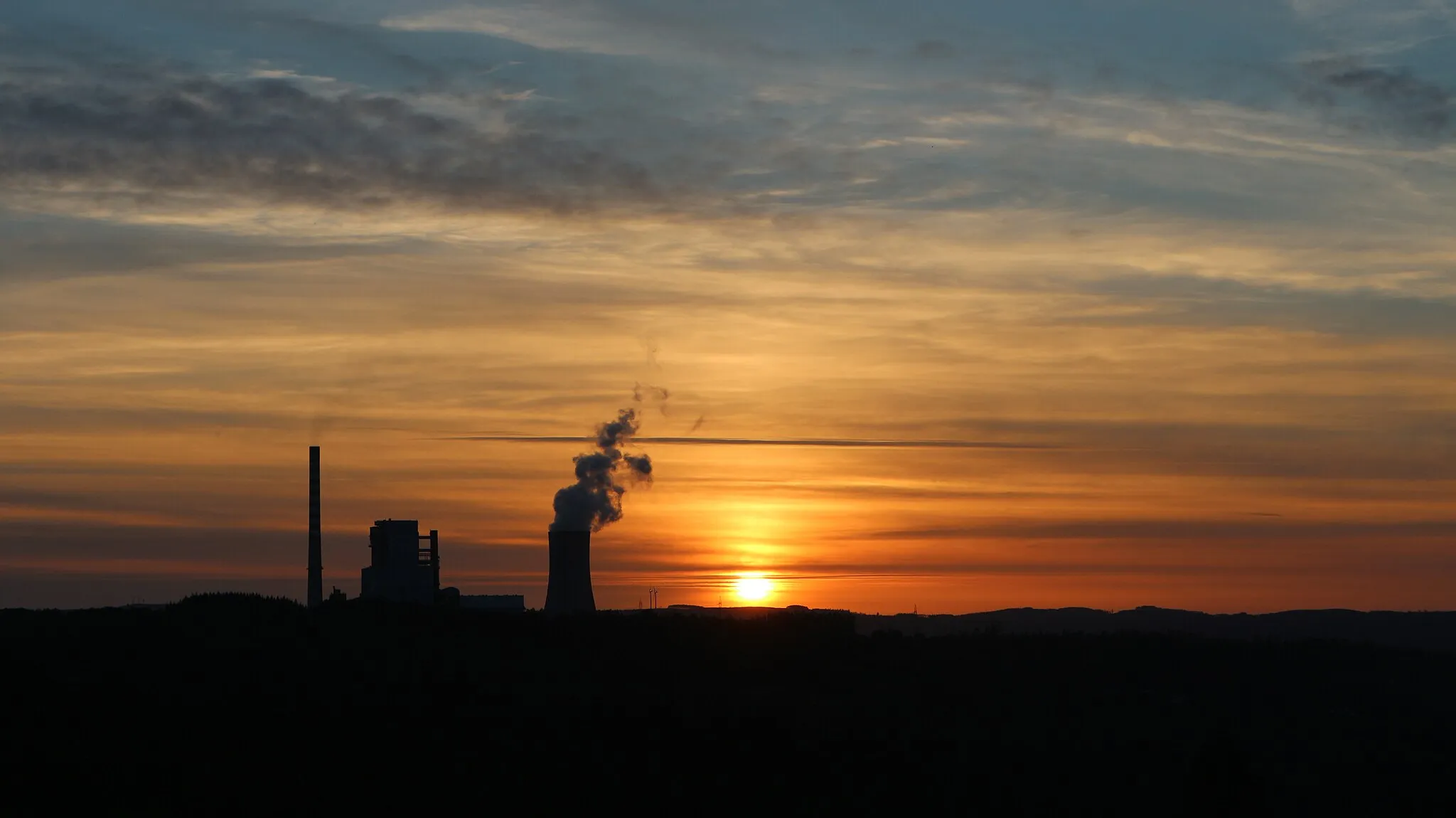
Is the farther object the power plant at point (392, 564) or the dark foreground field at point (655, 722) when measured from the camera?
the power plant at point (392, 564)

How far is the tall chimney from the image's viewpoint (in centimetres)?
5903

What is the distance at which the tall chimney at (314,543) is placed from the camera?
59.0 m

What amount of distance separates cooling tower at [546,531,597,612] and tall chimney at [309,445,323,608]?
29.2ft

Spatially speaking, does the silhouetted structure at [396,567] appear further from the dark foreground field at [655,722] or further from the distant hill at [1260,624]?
the distant hill at [1260,624]

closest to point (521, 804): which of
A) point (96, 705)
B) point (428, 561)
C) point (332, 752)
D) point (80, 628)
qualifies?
point (332, 752)

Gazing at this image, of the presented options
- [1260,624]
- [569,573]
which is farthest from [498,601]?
[1260,624]

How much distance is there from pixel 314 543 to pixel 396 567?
16.2ft

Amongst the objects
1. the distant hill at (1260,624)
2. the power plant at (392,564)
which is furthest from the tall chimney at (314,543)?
the distant hill at (1260,624)

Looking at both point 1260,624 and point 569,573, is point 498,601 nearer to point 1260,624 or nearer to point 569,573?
point 569,573

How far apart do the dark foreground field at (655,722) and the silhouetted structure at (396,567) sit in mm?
5856

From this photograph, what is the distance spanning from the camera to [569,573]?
60.3 meters

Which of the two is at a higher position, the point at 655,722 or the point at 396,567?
the point at 396,567

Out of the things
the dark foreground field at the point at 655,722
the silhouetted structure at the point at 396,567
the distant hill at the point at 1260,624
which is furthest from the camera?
the distant hill at the point at 1260,624

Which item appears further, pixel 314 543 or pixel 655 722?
pixel 314 543
